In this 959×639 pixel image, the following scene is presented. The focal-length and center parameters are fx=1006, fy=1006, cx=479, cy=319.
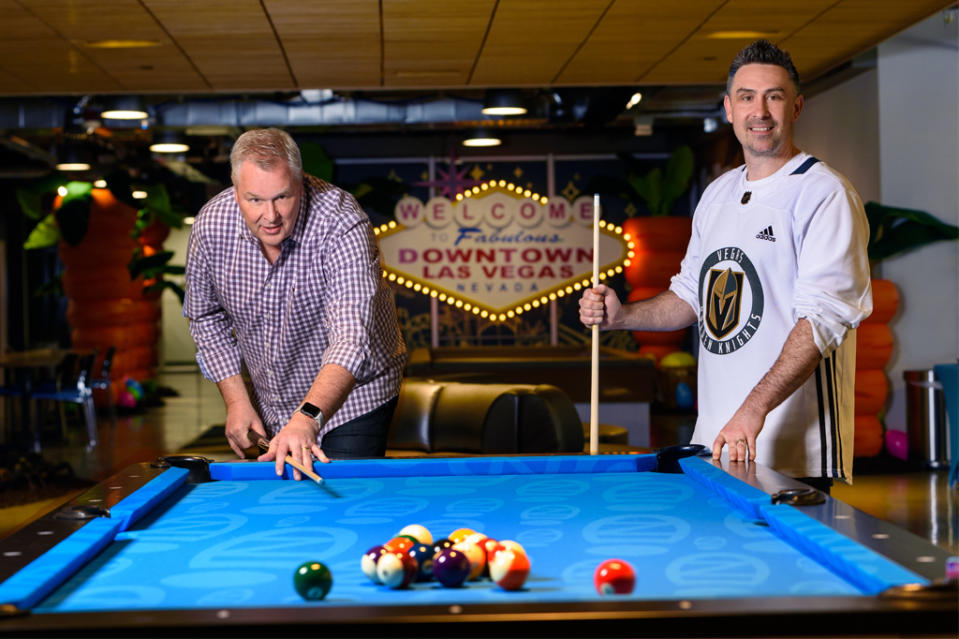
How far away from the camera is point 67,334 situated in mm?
15148

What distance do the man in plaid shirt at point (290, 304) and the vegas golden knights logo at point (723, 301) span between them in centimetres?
87

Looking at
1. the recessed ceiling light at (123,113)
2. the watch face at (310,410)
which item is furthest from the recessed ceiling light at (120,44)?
the watch face at (310,410)

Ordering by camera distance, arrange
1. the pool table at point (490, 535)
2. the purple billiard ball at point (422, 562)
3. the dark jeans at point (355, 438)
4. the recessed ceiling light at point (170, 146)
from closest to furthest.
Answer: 1. the pool table at point (490, 535)
2. the purple billiard ball at point (422, 562)
3. the dark jeans at point (355, 438)
4. the recessed ceiling light at point (170, 146)

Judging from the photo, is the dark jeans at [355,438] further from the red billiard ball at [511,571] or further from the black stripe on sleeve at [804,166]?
the red billiard ball at [511,571]

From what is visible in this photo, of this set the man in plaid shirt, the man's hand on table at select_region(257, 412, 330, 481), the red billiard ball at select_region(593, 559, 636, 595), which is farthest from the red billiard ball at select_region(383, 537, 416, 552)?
the man in plaid shirt

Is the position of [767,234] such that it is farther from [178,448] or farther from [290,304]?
[178,448]

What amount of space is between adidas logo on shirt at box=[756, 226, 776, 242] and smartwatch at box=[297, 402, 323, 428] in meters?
1.12

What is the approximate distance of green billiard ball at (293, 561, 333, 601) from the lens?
4.13 ft

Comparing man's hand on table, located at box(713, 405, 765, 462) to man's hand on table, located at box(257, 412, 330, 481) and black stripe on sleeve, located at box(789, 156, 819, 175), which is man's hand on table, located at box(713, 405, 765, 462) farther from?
man's hand on table, located at box(257, 412, 330, 481)

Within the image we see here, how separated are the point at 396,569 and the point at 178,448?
7375mm

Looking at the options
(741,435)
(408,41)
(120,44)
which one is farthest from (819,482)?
(120,44)

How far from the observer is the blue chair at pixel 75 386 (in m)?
8.83

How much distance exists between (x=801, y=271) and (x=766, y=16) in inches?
141

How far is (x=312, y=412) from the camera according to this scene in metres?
2.30
